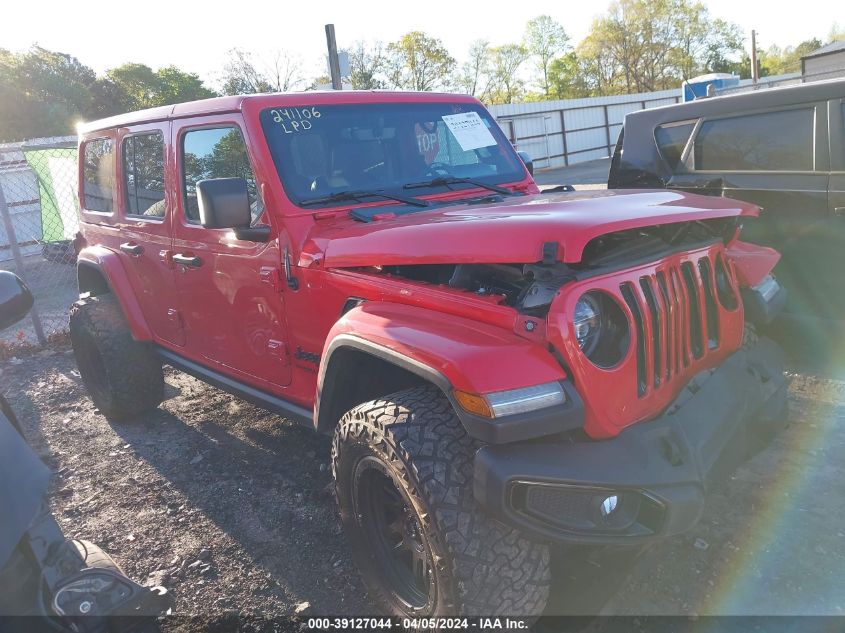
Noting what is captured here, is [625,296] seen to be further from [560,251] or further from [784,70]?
[784,70]

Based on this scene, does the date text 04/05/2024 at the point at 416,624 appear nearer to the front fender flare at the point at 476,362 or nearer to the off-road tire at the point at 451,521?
the off-road tire at the point at 451,521

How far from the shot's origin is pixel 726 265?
2799mm

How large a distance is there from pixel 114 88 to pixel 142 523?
3600 cm

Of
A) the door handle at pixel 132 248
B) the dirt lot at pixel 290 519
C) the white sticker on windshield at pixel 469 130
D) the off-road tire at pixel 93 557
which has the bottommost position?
the dirt lot at pixel 290 519

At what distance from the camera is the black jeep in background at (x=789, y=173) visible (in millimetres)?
4488

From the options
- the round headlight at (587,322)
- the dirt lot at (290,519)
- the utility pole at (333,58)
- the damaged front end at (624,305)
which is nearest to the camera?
the damaged front end at (624,305)

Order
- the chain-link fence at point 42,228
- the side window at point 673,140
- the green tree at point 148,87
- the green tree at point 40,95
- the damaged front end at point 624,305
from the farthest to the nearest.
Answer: the green tree at point 148,87 → the green tree at point 40,95 → the chain-link fence at point 42,228 → the side window at point 673,140 → the damaged front end at point 624,305

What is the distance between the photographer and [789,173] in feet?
15.4

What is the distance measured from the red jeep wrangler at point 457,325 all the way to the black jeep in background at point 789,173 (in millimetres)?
1848

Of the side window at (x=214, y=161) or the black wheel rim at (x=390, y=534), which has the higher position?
the side window at (x=214, y=161)

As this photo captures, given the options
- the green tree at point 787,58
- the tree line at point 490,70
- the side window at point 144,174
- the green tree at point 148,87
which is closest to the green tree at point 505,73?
the tree line at point 490,70

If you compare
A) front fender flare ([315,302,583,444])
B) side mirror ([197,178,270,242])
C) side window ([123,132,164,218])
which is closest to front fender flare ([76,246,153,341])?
side window ([123,132,164,218])

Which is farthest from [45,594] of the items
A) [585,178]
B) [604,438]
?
[585,178]

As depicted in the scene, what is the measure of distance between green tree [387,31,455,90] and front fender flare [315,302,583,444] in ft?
153
